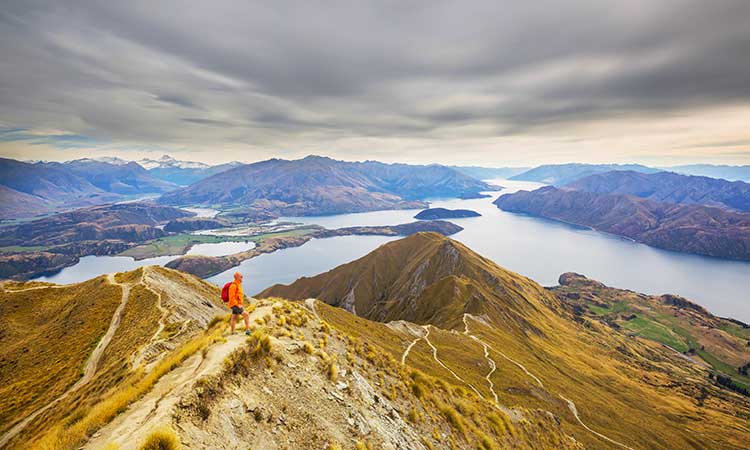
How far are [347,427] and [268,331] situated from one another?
7.56m

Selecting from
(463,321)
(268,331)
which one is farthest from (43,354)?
(463,321)

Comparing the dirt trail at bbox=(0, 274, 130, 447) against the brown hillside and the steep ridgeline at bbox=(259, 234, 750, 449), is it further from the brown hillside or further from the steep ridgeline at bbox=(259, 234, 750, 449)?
the brown hillside

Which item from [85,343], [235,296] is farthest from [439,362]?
[85,343]

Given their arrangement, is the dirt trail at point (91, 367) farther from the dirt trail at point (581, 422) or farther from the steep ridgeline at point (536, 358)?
the dirt trail at point (581, 422)

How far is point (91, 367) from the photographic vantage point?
31484mm

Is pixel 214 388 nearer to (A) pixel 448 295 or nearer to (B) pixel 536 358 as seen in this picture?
(B) pixel 536 358

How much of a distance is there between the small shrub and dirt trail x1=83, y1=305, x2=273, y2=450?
434 mm

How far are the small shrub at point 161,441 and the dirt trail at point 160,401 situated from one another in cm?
43

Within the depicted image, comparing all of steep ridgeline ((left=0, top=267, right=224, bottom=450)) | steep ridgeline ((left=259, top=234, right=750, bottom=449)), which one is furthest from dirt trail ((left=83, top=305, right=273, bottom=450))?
steep ridgeline ((left=259, top=234, right=750, bottom=449))

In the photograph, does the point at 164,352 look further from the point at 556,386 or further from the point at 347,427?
the point at 556,386

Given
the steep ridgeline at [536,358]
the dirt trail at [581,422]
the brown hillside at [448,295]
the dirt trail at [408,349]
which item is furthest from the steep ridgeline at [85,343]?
the brown hillside at [448,295]

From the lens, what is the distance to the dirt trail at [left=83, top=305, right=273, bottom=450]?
10.1 meters

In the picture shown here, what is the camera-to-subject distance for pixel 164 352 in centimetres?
2611

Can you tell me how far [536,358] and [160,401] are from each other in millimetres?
113968
